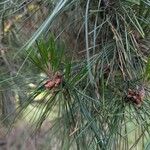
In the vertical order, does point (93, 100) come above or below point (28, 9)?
below

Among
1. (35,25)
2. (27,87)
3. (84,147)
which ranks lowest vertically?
(84,147)

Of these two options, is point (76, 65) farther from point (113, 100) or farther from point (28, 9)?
point (28, 9)

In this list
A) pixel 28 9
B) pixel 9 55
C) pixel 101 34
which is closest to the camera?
pixel 101 34

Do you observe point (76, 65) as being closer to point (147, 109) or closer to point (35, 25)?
point (147, 109)

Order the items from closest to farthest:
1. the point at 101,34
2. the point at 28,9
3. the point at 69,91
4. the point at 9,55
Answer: the point at 69,91
the point at 101,34
the point at 28,9
the point at 9,55

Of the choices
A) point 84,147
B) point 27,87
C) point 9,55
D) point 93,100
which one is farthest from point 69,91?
point 9,55

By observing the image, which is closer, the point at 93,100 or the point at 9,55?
the point at 93,100

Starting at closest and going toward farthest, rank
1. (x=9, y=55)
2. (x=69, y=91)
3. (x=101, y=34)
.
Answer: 1. (x=69, y=91)
2. (x=101, y=34)
3. (x=9, y=55)

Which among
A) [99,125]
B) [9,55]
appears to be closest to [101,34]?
[99,125]

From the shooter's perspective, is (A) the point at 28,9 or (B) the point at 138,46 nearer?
(B) the point at 138,46
